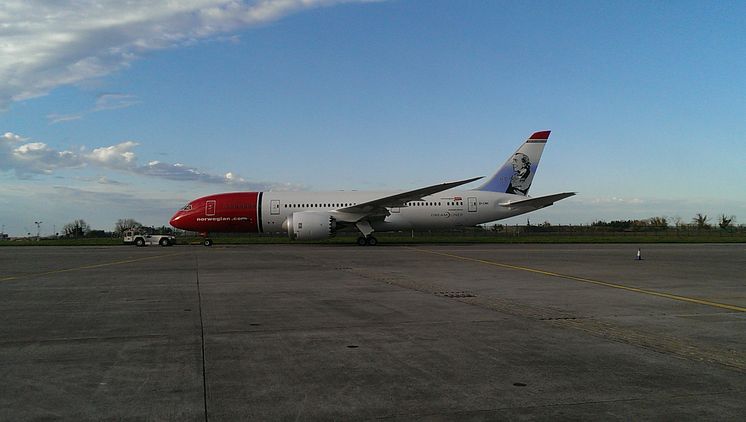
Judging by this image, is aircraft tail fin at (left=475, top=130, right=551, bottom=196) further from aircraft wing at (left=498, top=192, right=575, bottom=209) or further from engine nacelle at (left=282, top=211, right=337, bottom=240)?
engine nacelle at (left=282, top=211, right=337, bottom=240)

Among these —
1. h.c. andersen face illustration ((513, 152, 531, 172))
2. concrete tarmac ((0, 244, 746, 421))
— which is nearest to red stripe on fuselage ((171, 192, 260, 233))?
h.c. andersen face illustration ((513, 152, 531, 172))

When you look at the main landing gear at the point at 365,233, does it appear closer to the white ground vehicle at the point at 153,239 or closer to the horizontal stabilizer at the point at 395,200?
the horizontal stabilizer at the point at 395,200

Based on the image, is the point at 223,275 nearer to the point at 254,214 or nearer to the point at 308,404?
the point at 308,404

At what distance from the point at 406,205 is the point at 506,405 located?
29.7 meters

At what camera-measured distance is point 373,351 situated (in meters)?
5.86

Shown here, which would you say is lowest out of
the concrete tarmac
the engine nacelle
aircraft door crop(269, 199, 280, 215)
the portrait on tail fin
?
the concrete tarmac

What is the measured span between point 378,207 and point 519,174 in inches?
398

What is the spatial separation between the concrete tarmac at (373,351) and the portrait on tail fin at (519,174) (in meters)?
23.2

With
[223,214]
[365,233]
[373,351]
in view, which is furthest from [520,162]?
A: [373,351]

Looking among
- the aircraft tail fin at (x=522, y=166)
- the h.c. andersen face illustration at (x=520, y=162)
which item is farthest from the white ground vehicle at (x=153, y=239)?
the h.c. andersen face illustration at (x=520, y=162)

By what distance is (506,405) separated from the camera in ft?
13.4

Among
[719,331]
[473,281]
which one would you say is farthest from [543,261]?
[719,331]

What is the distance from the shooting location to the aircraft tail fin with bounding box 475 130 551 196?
34812 millimetres

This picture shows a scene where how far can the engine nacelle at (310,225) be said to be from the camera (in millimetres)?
30141
